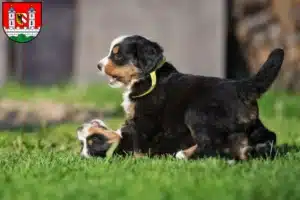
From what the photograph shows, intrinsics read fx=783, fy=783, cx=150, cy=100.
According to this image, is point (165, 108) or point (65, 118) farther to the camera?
point (65, 118)

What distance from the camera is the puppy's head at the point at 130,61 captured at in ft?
19.6

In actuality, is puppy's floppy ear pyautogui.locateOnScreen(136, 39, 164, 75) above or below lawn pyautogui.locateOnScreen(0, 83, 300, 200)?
above

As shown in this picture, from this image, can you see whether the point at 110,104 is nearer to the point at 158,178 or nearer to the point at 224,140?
the point at 224,140

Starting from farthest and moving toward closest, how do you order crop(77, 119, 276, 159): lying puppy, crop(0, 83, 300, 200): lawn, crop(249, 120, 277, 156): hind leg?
crop(77, 119, 276, 159): lying puppy
crop(249, 120, 277, 156): hind leg
crop(0, 83, 300, 200): lawn

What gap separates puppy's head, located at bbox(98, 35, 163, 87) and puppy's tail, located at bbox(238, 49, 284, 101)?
0.77 metres

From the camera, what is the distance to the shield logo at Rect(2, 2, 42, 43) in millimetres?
5969

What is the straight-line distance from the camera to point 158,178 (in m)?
4.73

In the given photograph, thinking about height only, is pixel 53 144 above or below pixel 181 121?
below

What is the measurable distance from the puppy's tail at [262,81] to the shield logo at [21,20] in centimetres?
165

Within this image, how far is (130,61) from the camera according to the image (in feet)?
19.7

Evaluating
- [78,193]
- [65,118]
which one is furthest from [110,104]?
[78,193]

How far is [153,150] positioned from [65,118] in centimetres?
447

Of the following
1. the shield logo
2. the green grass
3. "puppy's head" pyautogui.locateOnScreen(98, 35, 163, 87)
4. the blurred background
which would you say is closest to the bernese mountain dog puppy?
"puppy's head" pyautogui.locateOnScreen(98, 35, 163, 87)

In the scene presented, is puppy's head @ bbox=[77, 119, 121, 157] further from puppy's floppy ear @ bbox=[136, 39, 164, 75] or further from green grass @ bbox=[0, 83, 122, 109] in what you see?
green grass @ bbox=[0, 83, 122, 109]
